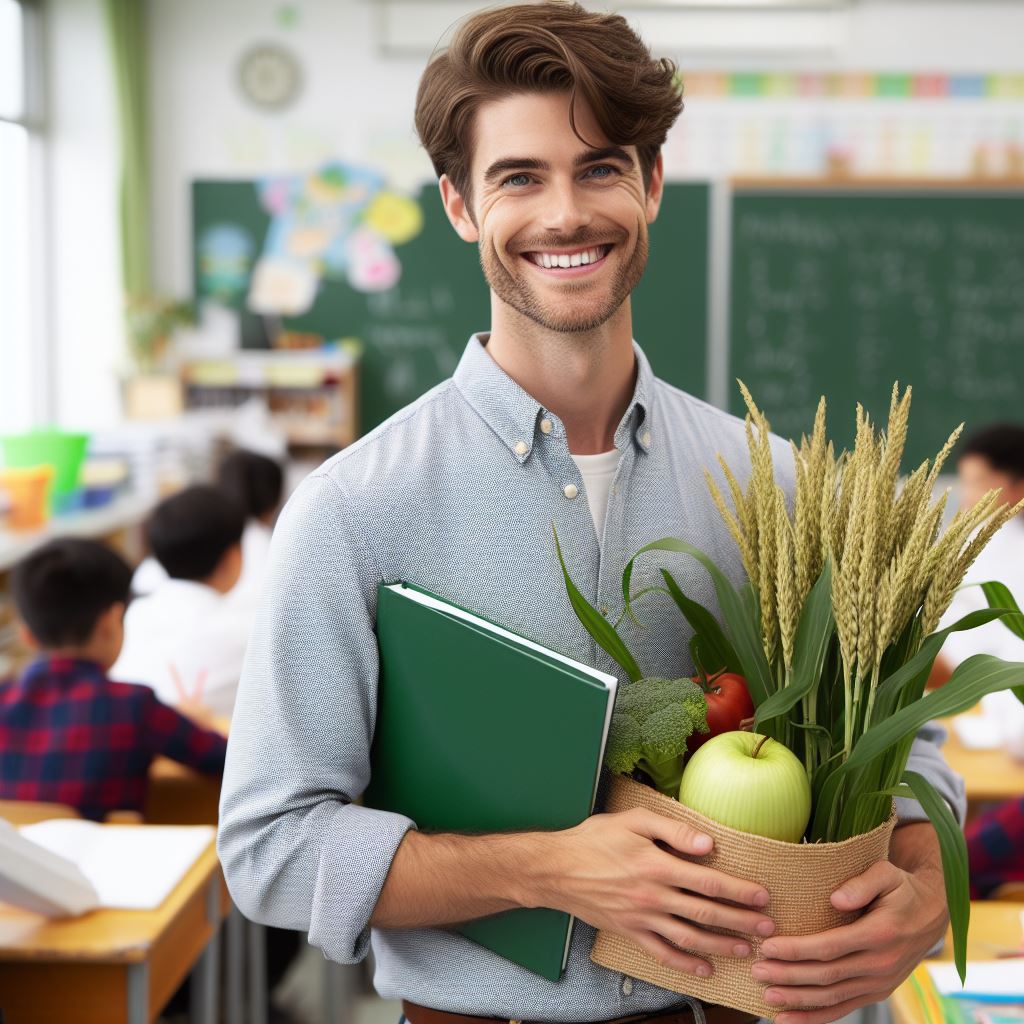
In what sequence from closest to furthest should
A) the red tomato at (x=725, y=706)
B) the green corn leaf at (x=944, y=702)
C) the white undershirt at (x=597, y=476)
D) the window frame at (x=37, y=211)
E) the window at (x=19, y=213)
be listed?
1. the green corn leaf at (x=944, y=702)
2. the red tomato at (x=725, y=706)
3. the white undershirt at (x=597, y=476)
4. the window at (x=19, y=213)
5. the window frame at (x=37, y=211)

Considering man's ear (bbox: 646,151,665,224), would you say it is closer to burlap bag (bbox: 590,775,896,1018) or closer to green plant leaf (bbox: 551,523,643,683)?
green plant leaf (bbox: 551,523,643,683)

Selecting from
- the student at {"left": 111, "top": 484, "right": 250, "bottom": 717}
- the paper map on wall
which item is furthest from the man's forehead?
the paper map on wall

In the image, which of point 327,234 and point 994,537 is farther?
point 327,234

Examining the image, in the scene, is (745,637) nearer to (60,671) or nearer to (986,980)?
(986,980)

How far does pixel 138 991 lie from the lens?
5.83ft

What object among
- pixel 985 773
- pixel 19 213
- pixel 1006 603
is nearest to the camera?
pixel 1006 603

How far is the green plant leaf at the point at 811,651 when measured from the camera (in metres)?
1.03

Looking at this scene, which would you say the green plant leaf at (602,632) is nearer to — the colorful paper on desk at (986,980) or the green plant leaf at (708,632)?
the green plant leaf at (708,632)

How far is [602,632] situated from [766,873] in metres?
0.27

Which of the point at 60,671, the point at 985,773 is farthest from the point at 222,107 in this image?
the point at 985,773

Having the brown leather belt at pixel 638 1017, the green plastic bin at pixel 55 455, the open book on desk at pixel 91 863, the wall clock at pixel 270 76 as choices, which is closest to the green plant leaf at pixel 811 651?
the brown leather belt at pixel 638 1017

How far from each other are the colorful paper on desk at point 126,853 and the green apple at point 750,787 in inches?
46.1

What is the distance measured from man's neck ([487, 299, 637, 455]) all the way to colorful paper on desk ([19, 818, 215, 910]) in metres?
1.08

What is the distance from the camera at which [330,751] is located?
3.75 ft
